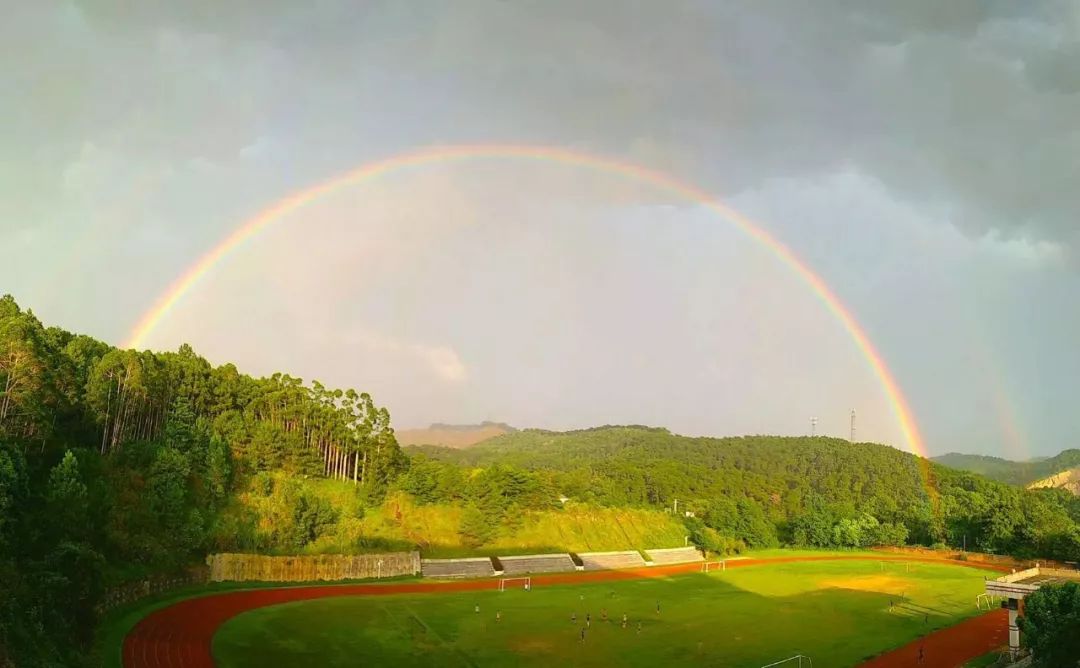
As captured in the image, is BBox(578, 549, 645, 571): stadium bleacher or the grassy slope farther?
BBox(578, 549, 645, 571): stadium bleacher

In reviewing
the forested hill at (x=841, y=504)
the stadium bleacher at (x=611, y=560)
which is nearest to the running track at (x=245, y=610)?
the stadium bleacher at (x=611, y=560)

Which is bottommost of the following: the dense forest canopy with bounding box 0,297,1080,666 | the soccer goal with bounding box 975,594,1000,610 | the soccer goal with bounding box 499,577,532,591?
the soccer goal with bounding box 975,594,1000,610

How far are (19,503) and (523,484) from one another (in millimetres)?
70259

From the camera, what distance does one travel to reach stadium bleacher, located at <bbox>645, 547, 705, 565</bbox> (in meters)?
107

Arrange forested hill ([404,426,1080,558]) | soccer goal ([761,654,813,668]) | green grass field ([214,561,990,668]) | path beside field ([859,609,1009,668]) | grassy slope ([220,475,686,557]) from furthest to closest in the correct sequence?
forested hill ([404,426,1080,558]), grassy slope ([220,475,686,557]), path beside field ([859,609,1009,668]), green grass field ([214,561,990,668]), soccer goal ([761,654,813,668])

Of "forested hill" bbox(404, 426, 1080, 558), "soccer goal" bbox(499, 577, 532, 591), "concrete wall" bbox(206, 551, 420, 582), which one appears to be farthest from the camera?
"forested hill" bbox(404, 426, 1080, 558)

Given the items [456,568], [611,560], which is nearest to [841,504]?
[611,560]

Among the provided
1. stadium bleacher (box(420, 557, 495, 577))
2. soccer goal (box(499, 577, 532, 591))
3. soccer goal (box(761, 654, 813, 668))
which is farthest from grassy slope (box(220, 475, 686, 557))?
soccer goal (box(761, 654, 813, 668))

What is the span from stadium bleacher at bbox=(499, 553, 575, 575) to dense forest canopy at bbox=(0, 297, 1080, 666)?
6.88 metres

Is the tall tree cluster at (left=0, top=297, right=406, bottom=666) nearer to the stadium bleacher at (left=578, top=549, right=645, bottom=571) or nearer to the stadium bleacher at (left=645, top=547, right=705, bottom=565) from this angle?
the stadium bleacher at (left=578, top=549, right=645, bottom=571)

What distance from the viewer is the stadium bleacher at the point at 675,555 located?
10688 centimetres

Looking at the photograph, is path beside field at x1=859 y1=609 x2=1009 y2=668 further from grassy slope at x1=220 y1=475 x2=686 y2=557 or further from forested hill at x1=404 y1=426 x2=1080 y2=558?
grassy slope at x1=220 y1=475 x2=686 y2=557

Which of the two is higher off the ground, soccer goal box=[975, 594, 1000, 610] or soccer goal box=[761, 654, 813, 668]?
soccer goal box=[761, 654, 813, 668]

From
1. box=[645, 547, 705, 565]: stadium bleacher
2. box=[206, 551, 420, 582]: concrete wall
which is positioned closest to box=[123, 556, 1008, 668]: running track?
box=[206, 551, 420, 582]: concrete wall
